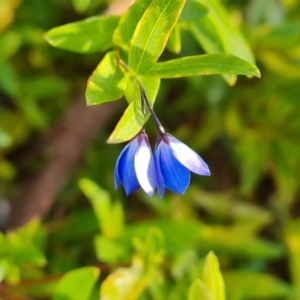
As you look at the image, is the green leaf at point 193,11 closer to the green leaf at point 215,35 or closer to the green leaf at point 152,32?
the green leaf at point 215,35

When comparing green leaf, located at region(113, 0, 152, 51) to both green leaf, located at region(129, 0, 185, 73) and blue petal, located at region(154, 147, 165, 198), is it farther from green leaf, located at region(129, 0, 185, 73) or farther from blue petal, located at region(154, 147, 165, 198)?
blue petal, located at region(154, 147, 165, 198)

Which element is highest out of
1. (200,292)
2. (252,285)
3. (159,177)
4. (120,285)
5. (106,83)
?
(106,83)

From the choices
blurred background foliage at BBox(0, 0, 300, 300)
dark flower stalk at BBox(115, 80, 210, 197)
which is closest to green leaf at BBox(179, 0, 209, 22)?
dark flower stalk at BBox(115, 80, 210, 197)

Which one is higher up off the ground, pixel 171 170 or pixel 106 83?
pixel 106 83

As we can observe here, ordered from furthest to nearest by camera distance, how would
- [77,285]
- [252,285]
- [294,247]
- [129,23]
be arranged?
[294,247] → [252,285] → [77,285] → [129,23]

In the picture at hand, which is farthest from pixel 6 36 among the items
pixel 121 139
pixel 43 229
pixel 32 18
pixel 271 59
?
pixel 121 139

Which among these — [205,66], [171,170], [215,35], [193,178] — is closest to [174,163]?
[171,170]

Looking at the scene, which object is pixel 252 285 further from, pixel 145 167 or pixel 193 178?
pixel 145 167

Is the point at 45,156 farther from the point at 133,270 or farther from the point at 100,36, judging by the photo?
the point at 100,36
